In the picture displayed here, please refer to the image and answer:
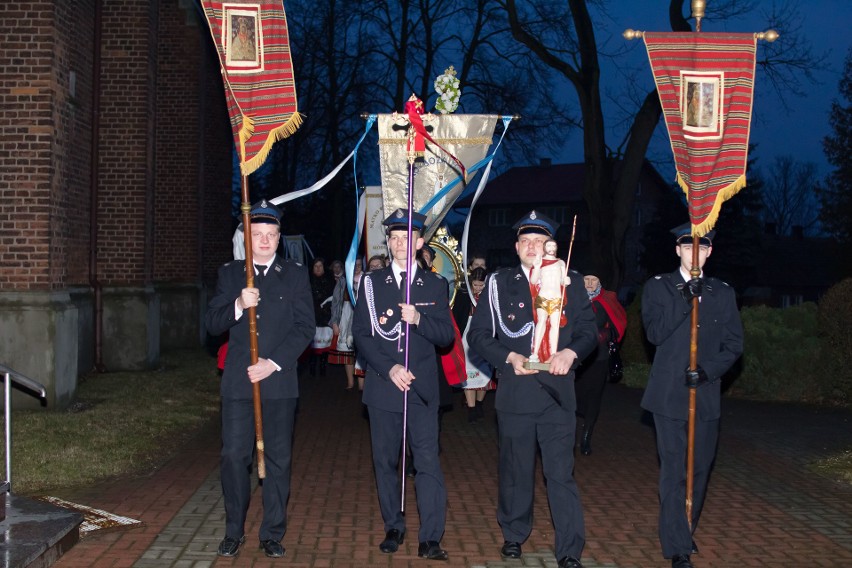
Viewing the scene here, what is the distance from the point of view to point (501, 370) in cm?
640

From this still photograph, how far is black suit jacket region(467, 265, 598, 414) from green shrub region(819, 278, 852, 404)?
29.4 feet

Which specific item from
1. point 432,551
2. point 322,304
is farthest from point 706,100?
point 322,304

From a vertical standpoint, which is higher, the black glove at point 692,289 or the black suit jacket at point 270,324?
the black glove at point 692,289

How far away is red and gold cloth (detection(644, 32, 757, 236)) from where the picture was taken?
22.1 feet

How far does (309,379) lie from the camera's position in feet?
58.2

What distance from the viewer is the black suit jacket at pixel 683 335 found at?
634cm

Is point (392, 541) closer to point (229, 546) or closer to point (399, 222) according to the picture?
point (229, 546)

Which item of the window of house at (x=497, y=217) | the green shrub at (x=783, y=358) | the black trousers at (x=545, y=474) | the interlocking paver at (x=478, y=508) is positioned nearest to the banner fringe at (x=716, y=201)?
the black trousers at (x=545, y=474)

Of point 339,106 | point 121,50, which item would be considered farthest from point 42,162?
point 339,106

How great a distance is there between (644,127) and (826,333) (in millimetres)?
11403

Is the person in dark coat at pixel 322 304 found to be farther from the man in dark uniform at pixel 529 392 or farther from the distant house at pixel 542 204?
the distant house at pixel 542 204

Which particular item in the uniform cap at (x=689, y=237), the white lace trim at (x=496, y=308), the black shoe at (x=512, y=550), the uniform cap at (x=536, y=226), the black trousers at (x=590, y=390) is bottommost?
the black shoe at (x=512, y=550)

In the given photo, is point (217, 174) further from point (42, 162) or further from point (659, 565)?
point (659, 565)

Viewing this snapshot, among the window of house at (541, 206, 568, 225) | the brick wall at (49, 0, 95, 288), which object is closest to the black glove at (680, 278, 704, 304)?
the brick wall at (49, 0, 95, 288)
